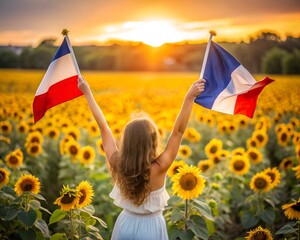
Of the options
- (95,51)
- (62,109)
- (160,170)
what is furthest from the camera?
(95,51)

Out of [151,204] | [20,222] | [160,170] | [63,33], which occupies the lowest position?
[20,222]

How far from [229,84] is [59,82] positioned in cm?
153

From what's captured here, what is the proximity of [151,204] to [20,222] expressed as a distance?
141cm

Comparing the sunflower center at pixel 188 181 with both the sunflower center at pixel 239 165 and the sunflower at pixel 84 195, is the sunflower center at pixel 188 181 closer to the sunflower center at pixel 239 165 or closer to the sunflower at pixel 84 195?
the sunflower at pixel 84 195

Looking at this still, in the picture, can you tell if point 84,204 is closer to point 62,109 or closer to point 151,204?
point 151,204

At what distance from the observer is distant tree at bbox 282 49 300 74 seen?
13651mm

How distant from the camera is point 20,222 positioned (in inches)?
156

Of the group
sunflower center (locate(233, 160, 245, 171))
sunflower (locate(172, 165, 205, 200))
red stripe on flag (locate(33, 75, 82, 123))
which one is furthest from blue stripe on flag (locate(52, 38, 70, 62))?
sunflower center (locate(233, 160, 245, 171))

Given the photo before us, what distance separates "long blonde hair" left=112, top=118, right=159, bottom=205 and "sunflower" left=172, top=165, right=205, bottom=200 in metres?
0.72

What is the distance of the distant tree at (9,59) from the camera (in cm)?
1839

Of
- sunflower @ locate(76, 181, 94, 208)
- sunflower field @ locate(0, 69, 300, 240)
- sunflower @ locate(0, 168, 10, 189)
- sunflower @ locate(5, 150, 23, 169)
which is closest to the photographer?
sunflower @ locate(76, 181, 94, 208)

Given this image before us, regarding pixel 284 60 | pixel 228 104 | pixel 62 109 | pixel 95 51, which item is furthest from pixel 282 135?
pixel 95 51

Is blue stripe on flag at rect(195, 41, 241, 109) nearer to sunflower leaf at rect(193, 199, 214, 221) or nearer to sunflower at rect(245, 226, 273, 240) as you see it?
sunflower leaf at rect(193, 199, 214, 221)

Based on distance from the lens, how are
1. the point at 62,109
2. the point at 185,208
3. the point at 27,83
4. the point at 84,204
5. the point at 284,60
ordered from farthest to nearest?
1. the point at 27,83
2. the point at 284,60
3. the point at 62,109
4. the point at 185,208
5. the point at 84,204
